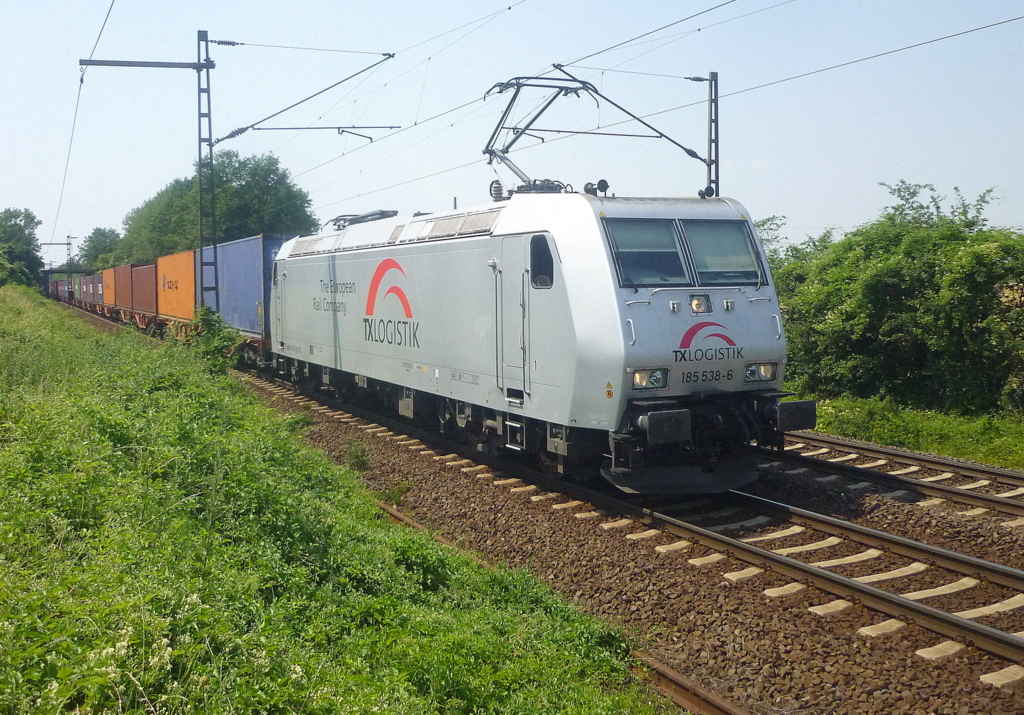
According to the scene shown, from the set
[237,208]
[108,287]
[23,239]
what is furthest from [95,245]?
[108,287]

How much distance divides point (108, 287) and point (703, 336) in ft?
141

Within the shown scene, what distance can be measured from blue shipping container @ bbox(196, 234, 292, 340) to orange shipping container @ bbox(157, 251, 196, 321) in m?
0.98

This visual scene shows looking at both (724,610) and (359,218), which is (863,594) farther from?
(359,218)

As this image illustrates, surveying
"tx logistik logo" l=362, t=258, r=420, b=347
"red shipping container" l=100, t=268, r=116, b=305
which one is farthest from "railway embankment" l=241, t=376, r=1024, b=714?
"red shipping container" l=100, t=268, r=116, b=305

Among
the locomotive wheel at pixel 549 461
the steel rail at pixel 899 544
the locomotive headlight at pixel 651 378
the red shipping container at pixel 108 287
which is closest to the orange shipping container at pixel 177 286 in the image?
the red shipping container at pixel 108 287

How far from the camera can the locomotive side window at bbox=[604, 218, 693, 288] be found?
8805 millimetres

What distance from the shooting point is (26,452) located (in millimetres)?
7121

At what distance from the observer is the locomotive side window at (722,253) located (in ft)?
30.6

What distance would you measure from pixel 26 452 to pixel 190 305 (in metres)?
20.7

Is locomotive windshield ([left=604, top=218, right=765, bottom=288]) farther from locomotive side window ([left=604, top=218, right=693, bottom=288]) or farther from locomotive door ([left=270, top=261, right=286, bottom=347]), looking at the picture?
locomotive door ([left=270, top=261, right=286, bottom=347])

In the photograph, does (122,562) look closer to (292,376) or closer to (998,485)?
(998,485)

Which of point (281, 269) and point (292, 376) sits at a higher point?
point (281, 269)

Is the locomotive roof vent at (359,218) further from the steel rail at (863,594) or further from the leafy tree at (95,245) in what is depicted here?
the leafy tree at (95,245)

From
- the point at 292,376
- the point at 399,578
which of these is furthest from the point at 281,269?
the point at 399,578
